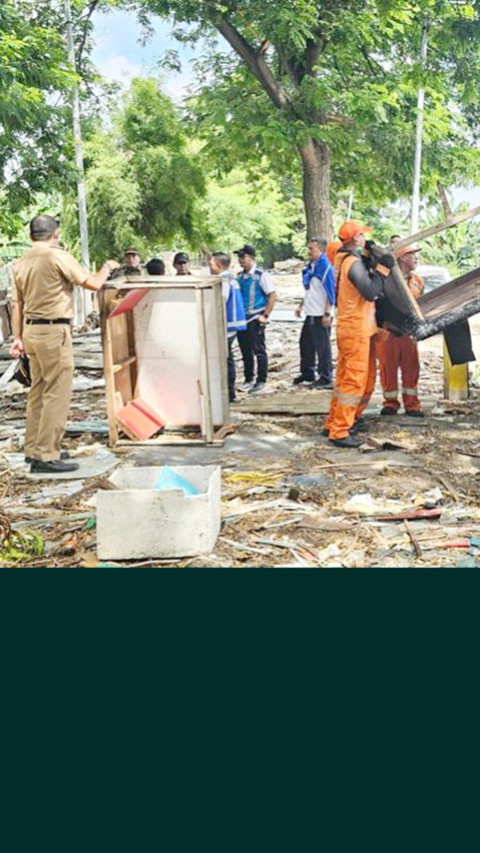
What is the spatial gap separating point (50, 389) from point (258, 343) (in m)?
2.71

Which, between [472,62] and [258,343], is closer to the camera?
[258,343]

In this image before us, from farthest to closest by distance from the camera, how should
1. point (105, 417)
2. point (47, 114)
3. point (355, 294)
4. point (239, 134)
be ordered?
point (239, 134), point (47, 114), point (105, 417), point (355, 294)

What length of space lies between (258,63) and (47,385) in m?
7.66

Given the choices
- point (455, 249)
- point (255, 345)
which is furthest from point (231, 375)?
point (455, 249)

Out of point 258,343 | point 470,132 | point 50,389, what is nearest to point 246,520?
point 50,389

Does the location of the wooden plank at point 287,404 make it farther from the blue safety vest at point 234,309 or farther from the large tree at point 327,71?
the large tree at point 327,71

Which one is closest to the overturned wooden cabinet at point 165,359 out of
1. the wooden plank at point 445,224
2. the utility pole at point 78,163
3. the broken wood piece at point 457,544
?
the wooden plank at point 445,224

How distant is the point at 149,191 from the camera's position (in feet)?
49.5

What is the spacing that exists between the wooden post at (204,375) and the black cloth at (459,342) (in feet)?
5.07

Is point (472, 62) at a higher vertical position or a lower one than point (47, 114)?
higher

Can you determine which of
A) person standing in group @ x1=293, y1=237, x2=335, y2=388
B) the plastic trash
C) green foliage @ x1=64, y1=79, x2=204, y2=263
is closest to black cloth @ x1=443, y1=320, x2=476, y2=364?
person standing in group @ x1=293, y1=237, x2=335, y2=388

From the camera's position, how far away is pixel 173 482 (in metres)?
4.39

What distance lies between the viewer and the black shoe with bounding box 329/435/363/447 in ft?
19.1

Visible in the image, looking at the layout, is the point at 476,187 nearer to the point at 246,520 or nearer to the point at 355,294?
the point at 355,294
